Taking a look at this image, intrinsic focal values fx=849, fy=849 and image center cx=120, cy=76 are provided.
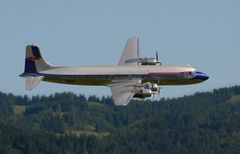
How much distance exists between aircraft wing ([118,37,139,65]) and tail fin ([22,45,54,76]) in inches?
568

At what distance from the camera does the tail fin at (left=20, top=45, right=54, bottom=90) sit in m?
153

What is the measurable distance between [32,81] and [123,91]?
1750cm

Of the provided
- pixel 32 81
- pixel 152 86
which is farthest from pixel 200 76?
pixel 32 81

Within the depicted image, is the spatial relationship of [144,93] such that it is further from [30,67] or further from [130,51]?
[30,67]

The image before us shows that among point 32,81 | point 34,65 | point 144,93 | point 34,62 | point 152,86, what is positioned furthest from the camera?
point 34,62

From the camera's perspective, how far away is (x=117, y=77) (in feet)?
492

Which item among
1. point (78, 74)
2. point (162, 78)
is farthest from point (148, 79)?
point (78, 74)

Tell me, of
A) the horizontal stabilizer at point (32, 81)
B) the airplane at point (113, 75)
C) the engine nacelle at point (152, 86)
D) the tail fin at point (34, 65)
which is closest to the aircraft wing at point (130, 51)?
the airplane at point (113, 75)

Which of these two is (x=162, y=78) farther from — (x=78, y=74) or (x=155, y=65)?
(x=78, y=74)

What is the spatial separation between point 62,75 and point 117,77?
10.6 metres

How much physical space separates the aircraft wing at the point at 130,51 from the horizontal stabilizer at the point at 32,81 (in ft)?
55.8

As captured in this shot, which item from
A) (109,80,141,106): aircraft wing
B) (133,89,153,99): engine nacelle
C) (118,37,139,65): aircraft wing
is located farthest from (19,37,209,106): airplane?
(118,37,139,65): aircraft wing

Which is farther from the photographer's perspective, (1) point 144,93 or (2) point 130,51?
(2) point 130,51

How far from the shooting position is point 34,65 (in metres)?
156
